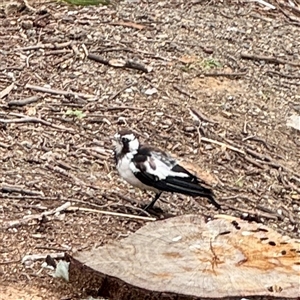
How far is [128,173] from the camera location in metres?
6.18

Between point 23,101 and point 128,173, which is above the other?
point 128,173

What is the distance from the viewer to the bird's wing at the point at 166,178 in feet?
20.0

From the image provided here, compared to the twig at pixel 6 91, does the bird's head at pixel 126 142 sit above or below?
above

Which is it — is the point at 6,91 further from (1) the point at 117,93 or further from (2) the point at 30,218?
(2) the point at 30,218

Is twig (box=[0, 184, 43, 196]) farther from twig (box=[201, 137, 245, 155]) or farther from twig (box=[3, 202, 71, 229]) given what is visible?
twig (box=[201, 137, 245, 155])

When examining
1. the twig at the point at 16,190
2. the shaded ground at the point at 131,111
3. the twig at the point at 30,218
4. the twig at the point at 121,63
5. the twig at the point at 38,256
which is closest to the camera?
the twig at the point at 38,256

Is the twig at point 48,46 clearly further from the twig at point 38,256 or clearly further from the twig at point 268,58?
the twig at point 38,256

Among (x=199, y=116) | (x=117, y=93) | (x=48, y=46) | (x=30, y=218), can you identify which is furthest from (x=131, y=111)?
(x=30, y=218)

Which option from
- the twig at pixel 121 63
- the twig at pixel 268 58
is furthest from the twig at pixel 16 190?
the twig at pixel 268 58

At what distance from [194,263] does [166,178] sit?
4.51 feet

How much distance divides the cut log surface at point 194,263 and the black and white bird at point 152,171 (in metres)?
0.79

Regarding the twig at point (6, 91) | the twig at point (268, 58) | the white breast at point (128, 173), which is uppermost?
the white breast at point (128, 173)

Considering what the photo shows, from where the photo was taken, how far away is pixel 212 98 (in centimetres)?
810

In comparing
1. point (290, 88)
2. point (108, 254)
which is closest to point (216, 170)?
point (290, 88)
